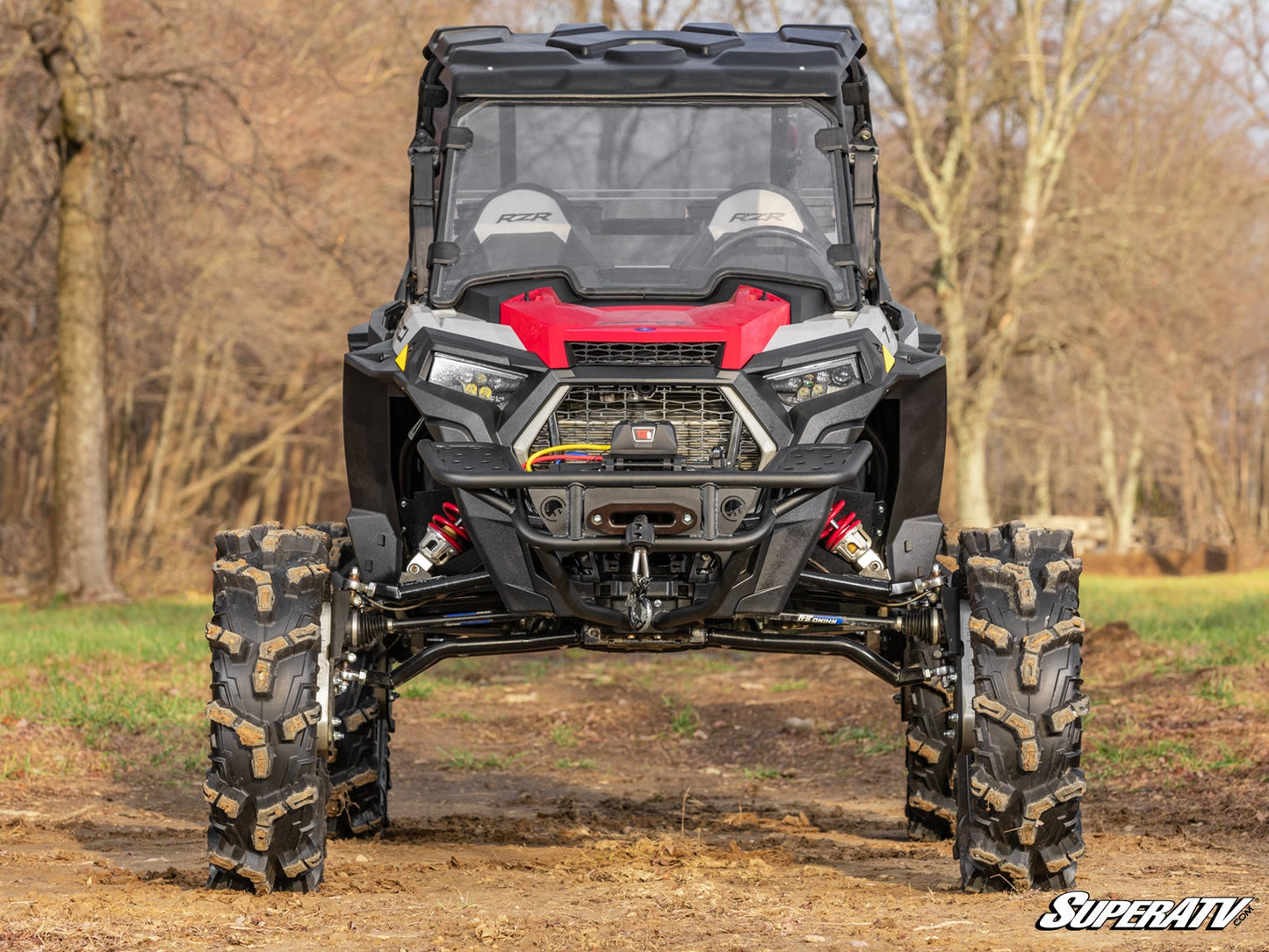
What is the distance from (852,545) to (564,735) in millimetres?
6728

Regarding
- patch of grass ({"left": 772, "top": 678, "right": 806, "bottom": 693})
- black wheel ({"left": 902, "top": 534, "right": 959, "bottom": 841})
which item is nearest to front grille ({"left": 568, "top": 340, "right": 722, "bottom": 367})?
black wheel ({"left": 902, "top": 534, "right": 959, "bottom": 841})

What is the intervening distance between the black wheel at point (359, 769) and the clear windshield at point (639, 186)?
2598mm

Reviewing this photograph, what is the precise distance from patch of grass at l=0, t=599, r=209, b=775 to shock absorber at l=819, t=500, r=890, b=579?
5.75 metres

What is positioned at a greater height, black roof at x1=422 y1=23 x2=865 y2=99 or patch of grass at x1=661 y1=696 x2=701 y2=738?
black roof at x1=422 y1=23 x2=865 y2=99

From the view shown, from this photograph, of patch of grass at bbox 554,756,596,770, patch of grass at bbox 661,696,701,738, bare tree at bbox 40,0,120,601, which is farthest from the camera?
bare tree at bbox 40,0,120,601

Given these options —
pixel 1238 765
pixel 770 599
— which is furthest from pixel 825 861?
pixel 1238 765

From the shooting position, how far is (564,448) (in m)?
6.74

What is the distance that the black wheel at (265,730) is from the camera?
6.77 meters

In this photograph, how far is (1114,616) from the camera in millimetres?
18938

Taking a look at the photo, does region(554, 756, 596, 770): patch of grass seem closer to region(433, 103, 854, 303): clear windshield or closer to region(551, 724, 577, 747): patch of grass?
region(551, 724, 577, 747): patch of grass

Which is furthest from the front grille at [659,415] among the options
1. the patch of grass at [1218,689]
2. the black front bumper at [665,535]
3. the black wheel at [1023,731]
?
the patch of grass at [1218,689]

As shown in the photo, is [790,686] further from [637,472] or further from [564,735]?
[637,472]

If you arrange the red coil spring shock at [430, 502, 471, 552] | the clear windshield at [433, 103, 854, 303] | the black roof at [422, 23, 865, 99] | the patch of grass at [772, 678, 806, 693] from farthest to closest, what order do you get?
the patch of grass at [772, 678, 806, 693], the black roof at [422, 23, 865, 99], the clear windshield at [433, 103, 854, 303], the red coil spring shock at [430, 502, 471, 552]

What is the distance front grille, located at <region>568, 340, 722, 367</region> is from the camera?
266 inches
